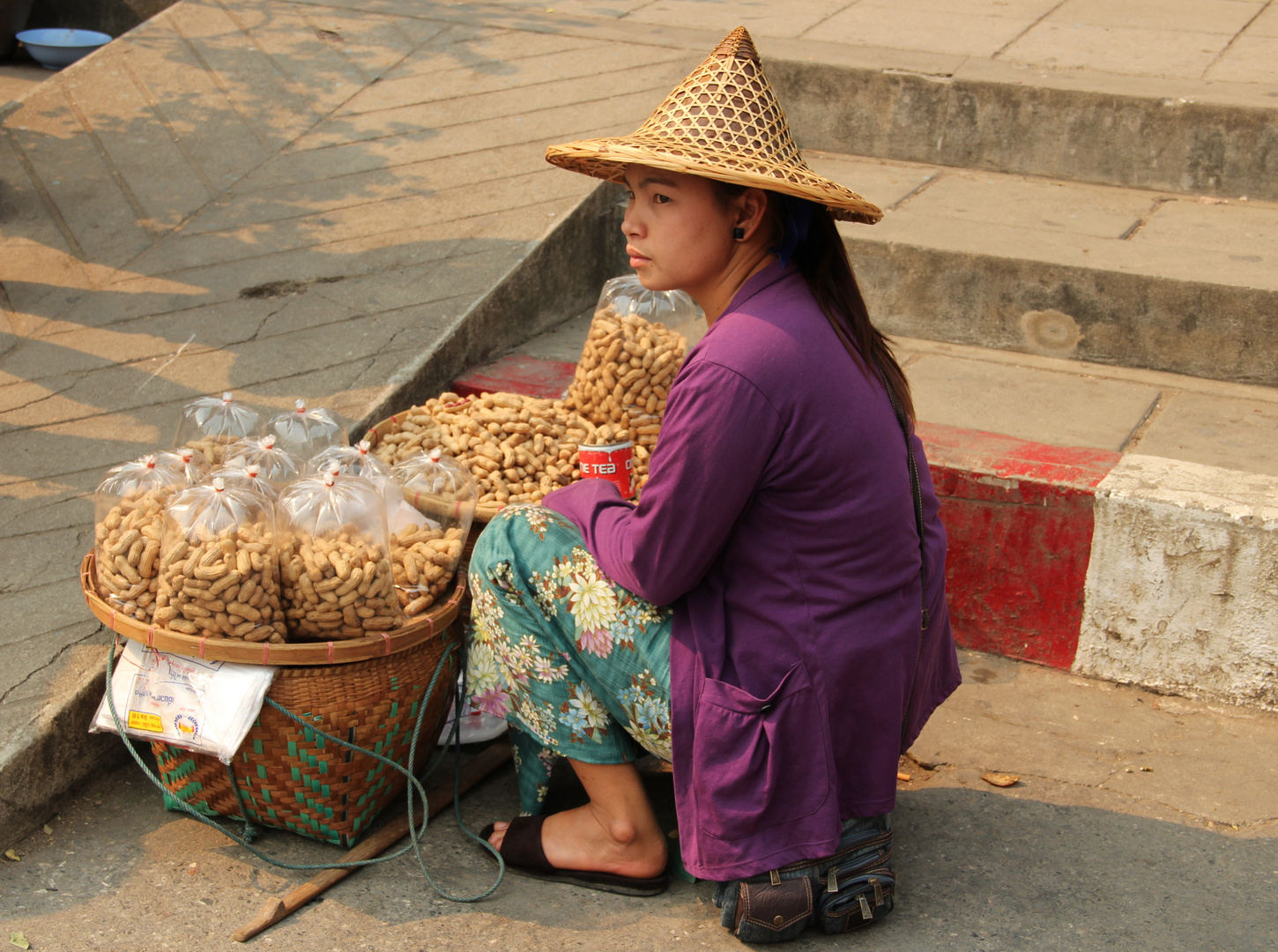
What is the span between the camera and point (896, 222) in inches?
163

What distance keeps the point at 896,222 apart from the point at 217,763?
2818 mm

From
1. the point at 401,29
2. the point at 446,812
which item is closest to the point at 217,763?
the point at 446,812

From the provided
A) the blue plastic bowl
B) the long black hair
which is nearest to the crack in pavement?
the long black hair

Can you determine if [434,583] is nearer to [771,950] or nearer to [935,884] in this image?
[771,950]

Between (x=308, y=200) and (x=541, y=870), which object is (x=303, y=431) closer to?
(x=541, y=870)

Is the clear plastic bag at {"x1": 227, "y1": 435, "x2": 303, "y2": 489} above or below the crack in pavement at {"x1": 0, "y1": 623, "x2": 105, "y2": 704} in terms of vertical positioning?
above

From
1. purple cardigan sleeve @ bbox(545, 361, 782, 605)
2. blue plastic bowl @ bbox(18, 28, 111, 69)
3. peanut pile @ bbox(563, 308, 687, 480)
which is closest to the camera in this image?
purple cardigan sleeve @ bbox(545, 361, 782, 605)

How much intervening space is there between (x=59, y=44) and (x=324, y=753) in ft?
20.0

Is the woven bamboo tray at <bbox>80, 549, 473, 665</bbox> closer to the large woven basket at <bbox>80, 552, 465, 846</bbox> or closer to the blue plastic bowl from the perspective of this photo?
the large woven basket at <bbox>80, 552, 465, 846</bbox>

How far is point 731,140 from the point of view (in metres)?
2.11

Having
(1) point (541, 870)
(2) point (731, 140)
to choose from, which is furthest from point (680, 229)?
(1) point (541, 870)

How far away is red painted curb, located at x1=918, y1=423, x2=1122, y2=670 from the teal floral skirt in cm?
115

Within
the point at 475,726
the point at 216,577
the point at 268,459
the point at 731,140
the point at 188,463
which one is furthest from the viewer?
the point at 475,726

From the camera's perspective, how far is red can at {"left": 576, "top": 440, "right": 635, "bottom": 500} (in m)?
2.87
